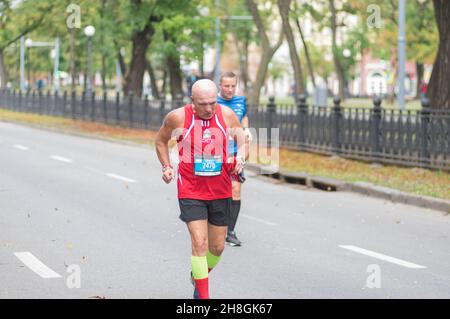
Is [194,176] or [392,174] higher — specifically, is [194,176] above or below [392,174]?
above

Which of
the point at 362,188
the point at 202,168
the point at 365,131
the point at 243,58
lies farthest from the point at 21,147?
the point at 243,58

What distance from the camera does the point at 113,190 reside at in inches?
658

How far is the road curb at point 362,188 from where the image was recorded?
49.1ft

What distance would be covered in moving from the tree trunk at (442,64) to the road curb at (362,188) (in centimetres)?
348

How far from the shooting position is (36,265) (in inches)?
376

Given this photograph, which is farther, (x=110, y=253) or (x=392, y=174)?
(x=392, y=174)

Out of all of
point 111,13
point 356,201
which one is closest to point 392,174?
point 356,201

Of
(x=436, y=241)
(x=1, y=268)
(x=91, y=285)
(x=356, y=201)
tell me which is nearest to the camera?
Answer: (x=91, y=285)

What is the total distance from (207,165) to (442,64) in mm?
14569

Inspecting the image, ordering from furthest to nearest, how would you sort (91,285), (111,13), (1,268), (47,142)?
(111,13) < (47,142) < (1,268) < (91,285)

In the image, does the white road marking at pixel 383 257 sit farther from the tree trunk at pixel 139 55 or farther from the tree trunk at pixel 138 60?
the tree trunk at pixel 138 60

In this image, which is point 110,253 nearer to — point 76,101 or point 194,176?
point 194,176

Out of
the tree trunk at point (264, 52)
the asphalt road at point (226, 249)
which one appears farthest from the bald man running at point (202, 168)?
the tree trunk at point (264, 52)

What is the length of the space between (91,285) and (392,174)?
11474 mm
